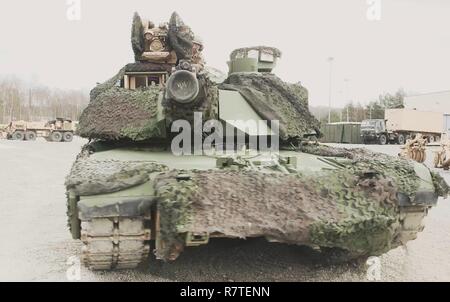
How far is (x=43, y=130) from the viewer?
127 feet

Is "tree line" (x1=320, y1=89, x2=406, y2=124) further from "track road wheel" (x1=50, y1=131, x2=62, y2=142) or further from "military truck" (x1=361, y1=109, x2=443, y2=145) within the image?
"track road wheel" (x1=50, y1=131, x2=62, y2=142)

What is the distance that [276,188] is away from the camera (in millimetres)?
4590

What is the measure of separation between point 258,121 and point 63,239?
124 inches

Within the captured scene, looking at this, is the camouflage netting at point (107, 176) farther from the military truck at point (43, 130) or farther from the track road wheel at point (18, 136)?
the track road wheel at point (18, 136)

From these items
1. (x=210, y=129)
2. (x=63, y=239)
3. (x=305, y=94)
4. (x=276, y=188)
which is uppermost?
(x=305, y=94)

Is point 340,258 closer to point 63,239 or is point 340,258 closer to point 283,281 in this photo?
point 283,281

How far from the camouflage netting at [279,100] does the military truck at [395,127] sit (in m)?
28.9

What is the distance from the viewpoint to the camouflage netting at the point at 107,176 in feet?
14.6

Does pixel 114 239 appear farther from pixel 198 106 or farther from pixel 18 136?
pixel 18 136

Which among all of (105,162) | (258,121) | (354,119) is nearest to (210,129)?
(258,121)

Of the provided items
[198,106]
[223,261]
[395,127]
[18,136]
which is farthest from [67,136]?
[198,106]

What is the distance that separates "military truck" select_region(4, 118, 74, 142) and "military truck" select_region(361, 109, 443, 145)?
2010cm

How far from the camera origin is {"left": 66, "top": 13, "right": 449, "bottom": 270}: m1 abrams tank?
438 centimetres

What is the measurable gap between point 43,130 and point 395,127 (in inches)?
954
